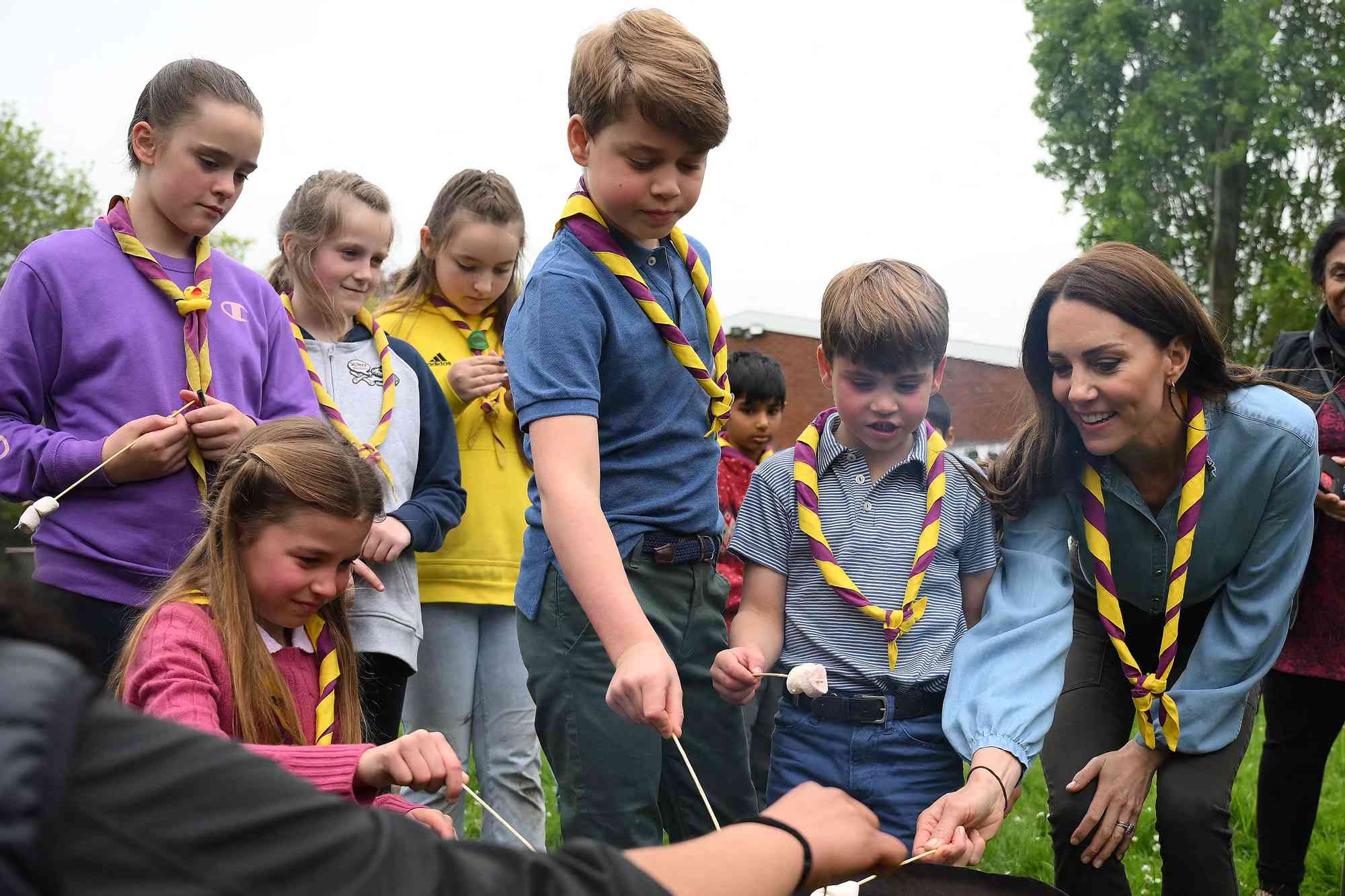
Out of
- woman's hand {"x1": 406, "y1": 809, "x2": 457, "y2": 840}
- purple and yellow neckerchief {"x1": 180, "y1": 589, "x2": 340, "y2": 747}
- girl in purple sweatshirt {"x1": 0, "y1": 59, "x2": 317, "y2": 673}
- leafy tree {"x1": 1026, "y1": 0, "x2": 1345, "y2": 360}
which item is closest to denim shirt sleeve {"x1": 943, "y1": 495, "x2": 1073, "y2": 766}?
woman's hand {"x1": 406, "y1": 809, "x2": 457, "y2": 840}

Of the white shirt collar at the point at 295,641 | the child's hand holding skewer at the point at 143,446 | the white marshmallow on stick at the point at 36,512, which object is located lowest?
the white shirt collar at the point at 295,641

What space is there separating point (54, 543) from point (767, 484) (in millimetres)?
1720

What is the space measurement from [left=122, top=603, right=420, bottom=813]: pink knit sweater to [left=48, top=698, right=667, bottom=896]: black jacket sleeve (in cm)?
118

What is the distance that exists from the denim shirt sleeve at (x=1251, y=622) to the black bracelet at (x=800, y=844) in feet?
5.93

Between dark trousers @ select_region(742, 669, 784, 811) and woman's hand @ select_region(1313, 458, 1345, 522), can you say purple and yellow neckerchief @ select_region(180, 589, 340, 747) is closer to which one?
dark trousers @ select_region(742, 669, 784, 811)

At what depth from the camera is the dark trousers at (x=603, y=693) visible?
2.70m

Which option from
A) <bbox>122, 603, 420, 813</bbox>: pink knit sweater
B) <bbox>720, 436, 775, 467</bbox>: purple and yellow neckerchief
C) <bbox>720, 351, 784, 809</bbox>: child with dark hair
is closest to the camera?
<bbox>122, 603, 420, 813</bbox>: pink knit sweater

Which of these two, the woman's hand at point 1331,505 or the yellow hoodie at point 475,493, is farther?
the woman's hand at point 1331,505

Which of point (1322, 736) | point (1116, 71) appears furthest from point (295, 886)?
point (1116, 71)

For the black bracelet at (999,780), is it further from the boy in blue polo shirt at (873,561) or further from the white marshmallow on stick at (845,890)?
the white marshmallow on stick at (845,890)

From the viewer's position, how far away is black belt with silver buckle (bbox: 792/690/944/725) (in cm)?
298

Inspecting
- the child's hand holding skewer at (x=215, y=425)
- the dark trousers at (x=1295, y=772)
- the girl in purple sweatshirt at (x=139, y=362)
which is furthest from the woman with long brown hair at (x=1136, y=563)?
the girl in purple sweatshirt at (x=139, y=362)

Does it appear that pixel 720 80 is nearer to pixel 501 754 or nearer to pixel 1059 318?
pixel 1059 318

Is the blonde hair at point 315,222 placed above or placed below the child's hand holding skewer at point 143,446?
above
